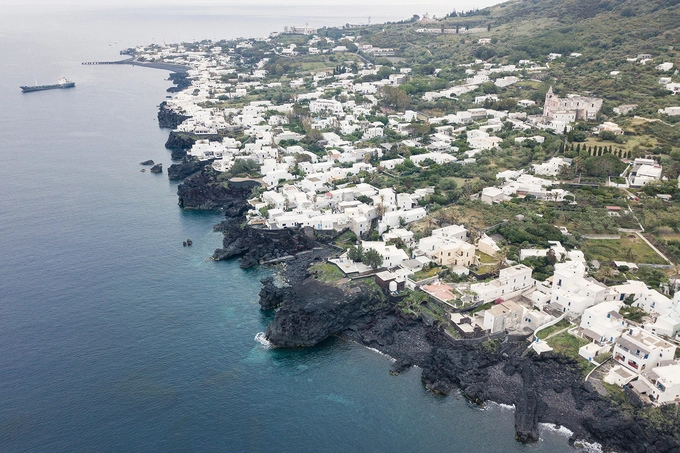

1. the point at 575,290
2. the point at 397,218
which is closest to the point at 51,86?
the point at 397,218

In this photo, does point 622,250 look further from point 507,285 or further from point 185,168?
point 185,168

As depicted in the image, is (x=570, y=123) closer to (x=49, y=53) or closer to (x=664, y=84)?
(x=664, y=84)

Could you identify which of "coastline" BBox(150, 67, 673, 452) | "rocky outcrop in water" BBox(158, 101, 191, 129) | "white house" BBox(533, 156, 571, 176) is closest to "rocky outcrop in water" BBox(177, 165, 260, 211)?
"coastline" BBox(150, 67, 673, 452)

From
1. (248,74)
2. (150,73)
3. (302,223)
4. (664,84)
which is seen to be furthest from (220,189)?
(150,73)

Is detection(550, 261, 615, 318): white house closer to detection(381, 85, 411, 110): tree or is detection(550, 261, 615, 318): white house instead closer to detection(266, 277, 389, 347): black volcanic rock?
detection(266, 277, 389, 347): black volcanic rock

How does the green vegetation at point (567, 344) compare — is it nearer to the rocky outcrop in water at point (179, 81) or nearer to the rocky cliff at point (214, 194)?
the rocky cliff at point (214, 194)

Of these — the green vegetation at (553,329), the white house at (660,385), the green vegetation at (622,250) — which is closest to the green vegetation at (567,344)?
the green vegetation at (553,329)
